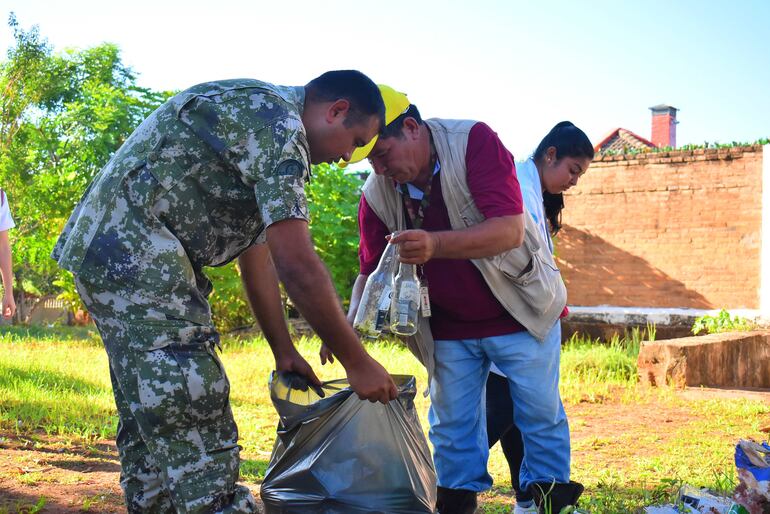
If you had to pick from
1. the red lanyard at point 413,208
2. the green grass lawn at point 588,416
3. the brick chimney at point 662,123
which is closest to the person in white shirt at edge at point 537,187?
the green grass lawn at point 588,416

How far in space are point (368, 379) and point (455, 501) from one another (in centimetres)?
125

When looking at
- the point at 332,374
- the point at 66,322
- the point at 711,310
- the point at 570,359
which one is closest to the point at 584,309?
the point at 711,310

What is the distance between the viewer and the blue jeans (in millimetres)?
3326

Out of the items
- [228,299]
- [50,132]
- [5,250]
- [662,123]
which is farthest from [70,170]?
[662,123]

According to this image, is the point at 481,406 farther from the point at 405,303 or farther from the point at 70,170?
the point at 70,170

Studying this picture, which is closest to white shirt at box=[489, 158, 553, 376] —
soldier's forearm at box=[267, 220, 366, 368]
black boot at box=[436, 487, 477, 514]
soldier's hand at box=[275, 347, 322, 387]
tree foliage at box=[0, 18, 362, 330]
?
black boot at box=[436, 487, 477, 514]

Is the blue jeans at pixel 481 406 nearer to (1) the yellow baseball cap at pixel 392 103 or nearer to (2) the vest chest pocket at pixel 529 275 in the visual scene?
(2) the vest chest pocket at pixel 529 275

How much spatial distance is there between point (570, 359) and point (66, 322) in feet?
58.0

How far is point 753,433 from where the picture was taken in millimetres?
5863

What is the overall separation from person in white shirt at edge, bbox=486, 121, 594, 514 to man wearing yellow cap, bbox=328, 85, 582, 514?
0.84 ft

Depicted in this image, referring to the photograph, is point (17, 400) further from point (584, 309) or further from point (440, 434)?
point (584, 309)

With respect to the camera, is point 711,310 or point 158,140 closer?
point 158,140

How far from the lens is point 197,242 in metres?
2.49

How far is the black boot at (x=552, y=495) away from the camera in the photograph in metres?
3.33
